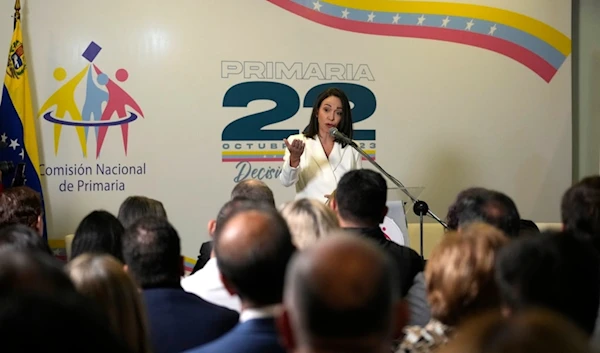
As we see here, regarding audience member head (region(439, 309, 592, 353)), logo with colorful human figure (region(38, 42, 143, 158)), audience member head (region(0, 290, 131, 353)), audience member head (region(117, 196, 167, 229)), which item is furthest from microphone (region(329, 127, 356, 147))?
audience member head (region(0, 290, 131, 353))

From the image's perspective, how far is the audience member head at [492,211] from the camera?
2564 mm

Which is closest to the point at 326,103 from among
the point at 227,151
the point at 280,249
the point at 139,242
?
the point at 227,151

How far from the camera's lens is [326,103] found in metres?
4.55

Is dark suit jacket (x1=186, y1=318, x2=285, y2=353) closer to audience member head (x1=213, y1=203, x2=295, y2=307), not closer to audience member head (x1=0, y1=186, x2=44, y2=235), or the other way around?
audience member head (x1=213, y1=203, x2=295, y2=307)

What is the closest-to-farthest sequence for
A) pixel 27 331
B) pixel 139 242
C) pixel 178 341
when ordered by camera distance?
pixel 27 331 < pixel 178 341 < pixel 139 242

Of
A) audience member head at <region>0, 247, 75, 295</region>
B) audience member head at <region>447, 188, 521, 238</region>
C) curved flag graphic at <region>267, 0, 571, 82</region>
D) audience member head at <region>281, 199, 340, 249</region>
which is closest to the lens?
audience member head at <region>0, 247, 75, 295</region>

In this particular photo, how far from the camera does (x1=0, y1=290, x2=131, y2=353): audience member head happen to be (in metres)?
0.70

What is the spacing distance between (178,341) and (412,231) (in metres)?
3.40

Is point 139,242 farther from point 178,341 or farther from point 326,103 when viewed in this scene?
point 326,103

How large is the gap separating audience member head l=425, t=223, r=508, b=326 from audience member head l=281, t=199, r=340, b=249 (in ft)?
2.25

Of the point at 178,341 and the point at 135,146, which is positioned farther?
the point at 135,146

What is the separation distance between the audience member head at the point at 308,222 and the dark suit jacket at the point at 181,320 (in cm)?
38

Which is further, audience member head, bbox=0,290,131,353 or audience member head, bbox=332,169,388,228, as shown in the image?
audience member head, bbox=332,169,388,228

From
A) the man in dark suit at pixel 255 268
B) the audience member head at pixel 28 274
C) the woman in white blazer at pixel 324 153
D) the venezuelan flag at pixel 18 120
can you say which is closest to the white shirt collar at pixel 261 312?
the man in dark suit at pixel 255 268
